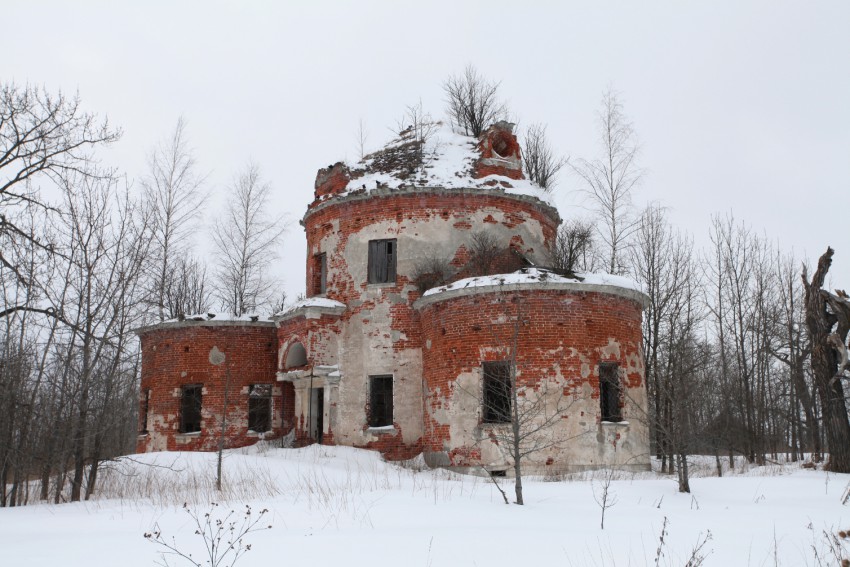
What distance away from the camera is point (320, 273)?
823 inches

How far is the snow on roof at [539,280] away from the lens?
15.8m

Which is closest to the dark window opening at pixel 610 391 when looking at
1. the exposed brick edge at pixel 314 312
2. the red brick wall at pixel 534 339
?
the red brick wall at pixel 534 339

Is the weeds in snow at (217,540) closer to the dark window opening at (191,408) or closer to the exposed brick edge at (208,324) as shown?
the exposed brick edge at (208,324)

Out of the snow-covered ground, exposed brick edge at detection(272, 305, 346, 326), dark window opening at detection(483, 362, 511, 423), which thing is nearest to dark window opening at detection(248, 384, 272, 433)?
exposed brick edge at detection(272, 305, 346, 326)

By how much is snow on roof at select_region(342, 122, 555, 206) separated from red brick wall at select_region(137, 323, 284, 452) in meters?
5.77

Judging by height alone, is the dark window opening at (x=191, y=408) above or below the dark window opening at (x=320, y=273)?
below

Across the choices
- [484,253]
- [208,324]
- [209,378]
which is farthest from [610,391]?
[208,324]

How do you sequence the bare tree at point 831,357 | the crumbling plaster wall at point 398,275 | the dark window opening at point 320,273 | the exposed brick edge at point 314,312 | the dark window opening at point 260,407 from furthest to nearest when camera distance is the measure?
the dark window opening at point 260,407 < the dark window opening at point 320,273 < the exposed brick edge at point 314,312 < the crumbling plaster wall at point 398,275 < the bare tree at point 831,357

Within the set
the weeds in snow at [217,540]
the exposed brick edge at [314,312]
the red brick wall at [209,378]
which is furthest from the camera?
the red brick wall at [209,378]

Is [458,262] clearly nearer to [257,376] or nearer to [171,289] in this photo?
[257,376]

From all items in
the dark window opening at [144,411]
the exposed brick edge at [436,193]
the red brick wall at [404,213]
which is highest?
the exposed brick edge at [436,193]

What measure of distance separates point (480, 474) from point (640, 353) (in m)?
4.91

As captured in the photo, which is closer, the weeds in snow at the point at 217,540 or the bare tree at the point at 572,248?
the weeds in snow at the point at 217,540

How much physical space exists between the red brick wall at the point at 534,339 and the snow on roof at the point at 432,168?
4.32 meters
